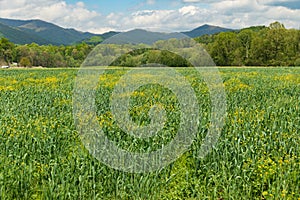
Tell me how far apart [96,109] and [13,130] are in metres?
3.71

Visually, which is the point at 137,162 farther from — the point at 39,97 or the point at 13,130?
the point at 39,97

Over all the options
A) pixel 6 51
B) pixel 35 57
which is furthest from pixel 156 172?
pixel 6 51

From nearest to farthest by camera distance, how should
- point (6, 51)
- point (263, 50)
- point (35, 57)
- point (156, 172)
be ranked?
point (156, 172), point (263, 50), point (6, 51), point (35, 57)

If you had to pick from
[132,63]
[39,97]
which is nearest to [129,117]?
[39,97]

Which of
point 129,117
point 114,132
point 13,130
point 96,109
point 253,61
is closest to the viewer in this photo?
point 13,130

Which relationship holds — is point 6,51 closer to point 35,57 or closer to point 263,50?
point 35,57

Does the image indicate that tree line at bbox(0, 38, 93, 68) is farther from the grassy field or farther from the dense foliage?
the grassy field

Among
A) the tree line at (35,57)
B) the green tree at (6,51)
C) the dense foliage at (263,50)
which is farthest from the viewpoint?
the green tree at (6,51)

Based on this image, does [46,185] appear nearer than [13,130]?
Yes

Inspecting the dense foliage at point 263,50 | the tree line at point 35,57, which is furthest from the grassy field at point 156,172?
the tree line at point 35,57

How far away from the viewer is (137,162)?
6887mm

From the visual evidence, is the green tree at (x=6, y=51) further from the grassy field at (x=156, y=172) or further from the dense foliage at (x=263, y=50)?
the grassy field at (x=156, y=172)

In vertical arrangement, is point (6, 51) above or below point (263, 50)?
above

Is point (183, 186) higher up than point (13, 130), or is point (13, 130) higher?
point (13, 130)
